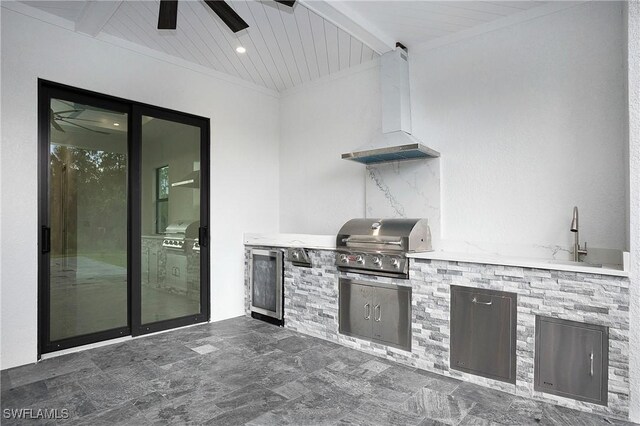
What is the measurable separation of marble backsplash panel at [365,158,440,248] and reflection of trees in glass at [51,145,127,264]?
270 cm

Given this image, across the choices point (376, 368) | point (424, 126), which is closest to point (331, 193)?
point (424, 126)

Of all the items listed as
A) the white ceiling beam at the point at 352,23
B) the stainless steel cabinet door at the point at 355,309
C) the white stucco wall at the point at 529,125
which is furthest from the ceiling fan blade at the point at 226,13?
the stainless steel cabinet door at the point at 355,309

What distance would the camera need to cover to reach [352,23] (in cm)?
337

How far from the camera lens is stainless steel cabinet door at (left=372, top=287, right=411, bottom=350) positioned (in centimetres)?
330

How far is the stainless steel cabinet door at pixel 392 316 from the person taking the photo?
10.8 feet

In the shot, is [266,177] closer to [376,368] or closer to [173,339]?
[173,339]

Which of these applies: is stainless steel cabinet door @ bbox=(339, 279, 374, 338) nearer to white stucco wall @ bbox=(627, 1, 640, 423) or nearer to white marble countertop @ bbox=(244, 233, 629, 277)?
white marble countertop @ bbox=(244, 233, 629, 277)

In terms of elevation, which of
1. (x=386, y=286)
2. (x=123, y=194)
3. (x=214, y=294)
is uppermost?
(x=123, y=194)

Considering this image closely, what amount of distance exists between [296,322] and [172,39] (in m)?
3.30

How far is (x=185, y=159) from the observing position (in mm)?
4395

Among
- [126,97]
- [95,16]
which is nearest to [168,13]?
[95,16]

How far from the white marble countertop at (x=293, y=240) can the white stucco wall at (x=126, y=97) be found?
0.89 ft

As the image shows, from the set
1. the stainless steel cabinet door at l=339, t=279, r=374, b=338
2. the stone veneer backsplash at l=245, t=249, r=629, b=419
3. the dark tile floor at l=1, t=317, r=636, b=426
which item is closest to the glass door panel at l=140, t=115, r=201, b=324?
the dark tile floor at l=1, t=317, r=636, b=426

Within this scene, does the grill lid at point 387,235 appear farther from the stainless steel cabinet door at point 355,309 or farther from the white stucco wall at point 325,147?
the white stucco wall at point 325,147
